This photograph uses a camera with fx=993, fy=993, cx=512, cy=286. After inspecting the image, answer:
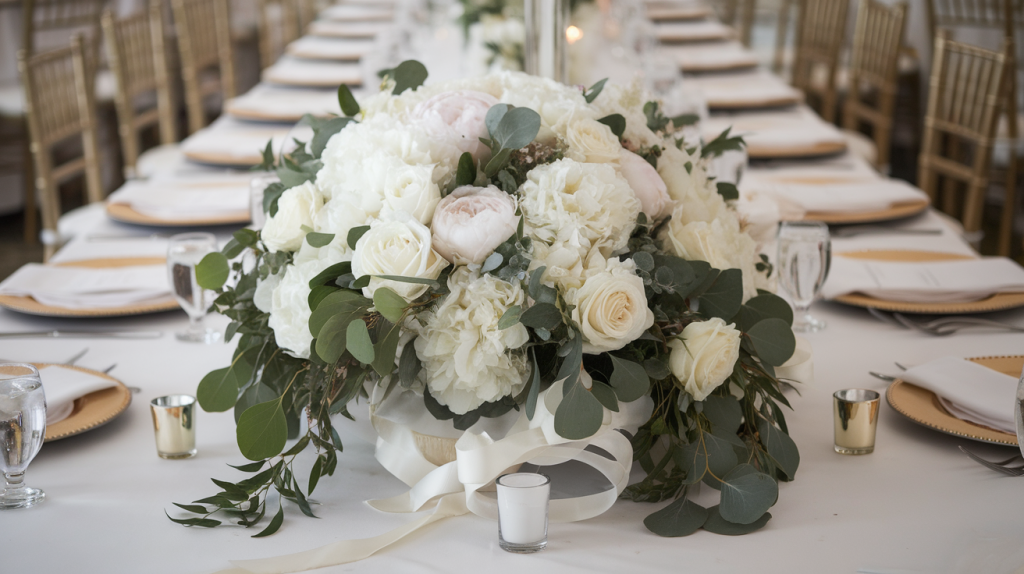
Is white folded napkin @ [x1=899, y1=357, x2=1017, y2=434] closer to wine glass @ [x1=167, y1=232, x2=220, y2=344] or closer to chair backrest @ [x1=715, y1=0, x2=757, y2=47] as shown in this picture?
wine glass @ [x1=167, y1=232, x2=220, y2=344]

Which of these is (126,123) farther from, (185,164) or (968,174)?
(968,174)

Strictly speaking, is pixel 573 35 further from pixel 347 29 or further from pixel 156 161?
pixel 347 29

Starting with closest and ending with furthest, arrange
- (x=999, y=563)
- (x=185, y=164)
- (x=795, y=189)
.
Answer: (x=999, y=563), (x=795, y=189), (x=185, y=164)

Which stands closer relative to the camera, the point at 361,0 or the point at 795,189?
the point at 795,189

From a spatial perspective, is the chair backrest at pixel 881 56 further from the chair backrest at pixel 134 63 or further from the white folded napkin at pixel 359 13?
the chair backrest at pixel 134 63

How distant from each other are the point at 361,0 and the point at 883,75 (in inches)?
115

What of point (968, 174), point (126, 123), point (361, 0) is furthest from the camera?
point (361, 0)

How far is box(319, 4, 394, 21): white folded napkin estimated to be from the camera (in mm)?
4625

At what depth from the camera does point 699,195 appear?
1.09m

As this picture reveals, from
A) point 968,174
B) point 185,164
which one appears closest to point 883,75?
point 968,174

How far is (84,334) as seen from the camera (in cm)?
146

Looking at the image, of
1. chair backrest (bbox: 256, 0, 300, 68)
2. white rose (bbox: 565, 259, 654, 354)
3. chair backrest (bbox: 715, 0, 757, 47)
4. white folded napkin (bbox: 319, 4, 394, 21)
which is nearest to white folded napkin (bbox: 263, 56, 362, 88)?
white folded napkin (bbox: 319, 4, 394, 21)

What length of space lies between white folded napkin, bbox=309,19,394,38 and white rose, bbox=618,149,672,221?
3.25 meters

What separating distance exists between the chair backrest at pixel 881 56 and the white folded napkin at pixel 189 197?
7.26ft
